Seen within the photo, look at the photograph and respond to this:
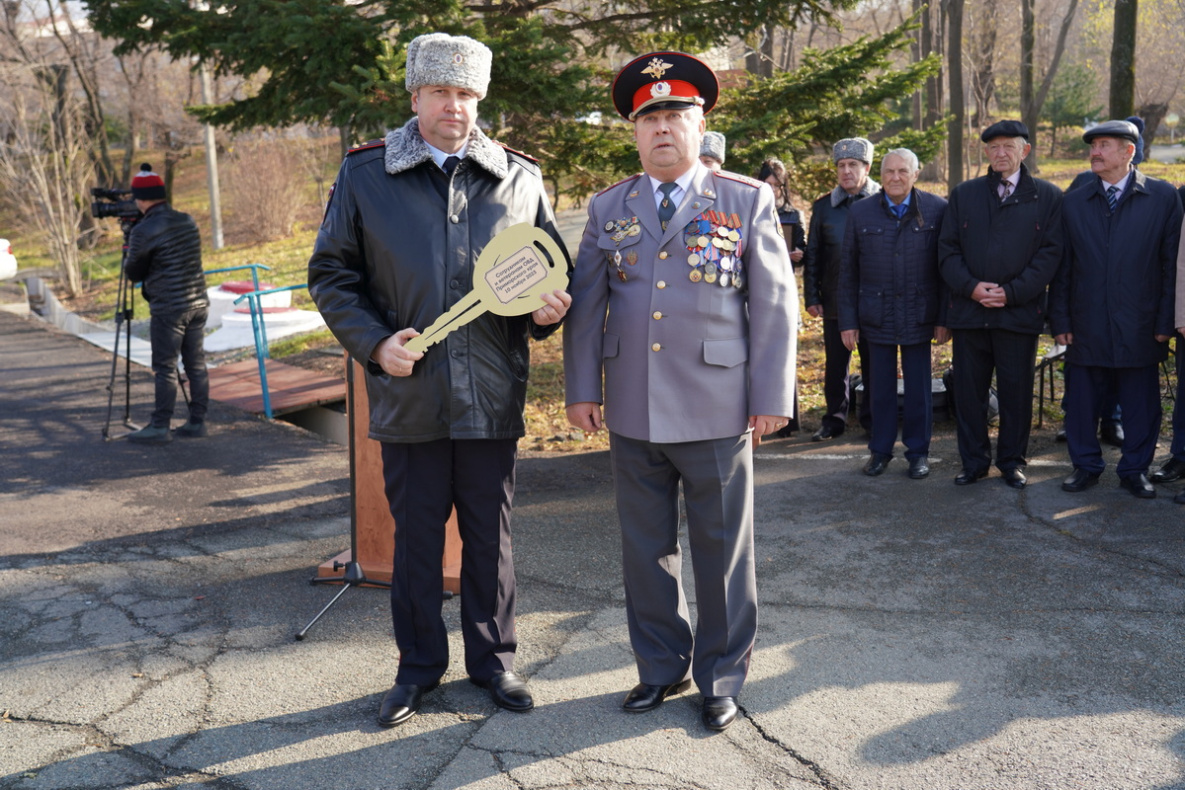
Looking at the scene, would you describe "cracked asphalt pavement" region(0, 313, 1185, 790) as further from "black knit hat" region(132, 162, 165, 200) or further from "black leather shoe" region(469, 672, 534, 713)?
"black knit hat" region(132, 162, 165, 200)

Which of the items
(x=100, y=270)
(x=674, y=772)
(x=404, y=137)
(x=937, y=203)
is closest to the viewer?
→ (x=674, y=772)

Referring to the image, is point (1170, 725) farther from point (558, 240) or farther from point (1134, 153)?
point (1134, 153)

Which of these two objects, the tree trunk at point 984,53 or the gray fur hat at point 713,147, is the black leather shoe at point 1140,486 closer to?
the gray fur hat at point 713,147

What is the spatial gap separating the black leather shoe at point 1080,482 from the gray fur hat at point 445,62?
14.0 feet

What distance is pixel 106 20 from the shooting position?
320 inches

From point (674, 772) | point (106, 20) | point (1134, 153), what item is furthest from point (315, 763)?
point (106, 20)

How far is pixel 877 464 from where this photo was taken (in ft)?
21.2

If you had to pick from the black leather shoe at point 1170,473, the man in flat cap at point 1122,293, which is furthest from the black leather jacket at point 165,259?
the black leather shoe at point 1170,473

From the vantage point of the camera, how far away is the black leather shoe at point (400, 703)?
356cm

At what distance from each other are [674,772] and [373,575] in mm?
2129

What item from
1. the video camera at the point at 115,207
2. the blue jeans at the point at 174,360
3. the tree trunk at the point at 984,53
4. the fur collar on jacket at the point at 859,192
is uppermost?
the tree trunk at the point at 984,53

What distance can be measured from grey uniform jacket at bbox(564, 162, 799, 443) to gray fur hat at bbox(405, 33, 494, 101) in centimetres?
66

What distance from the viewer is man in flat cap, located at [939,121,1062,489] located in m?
5.99

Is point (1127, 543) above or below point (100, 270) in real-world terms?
below
